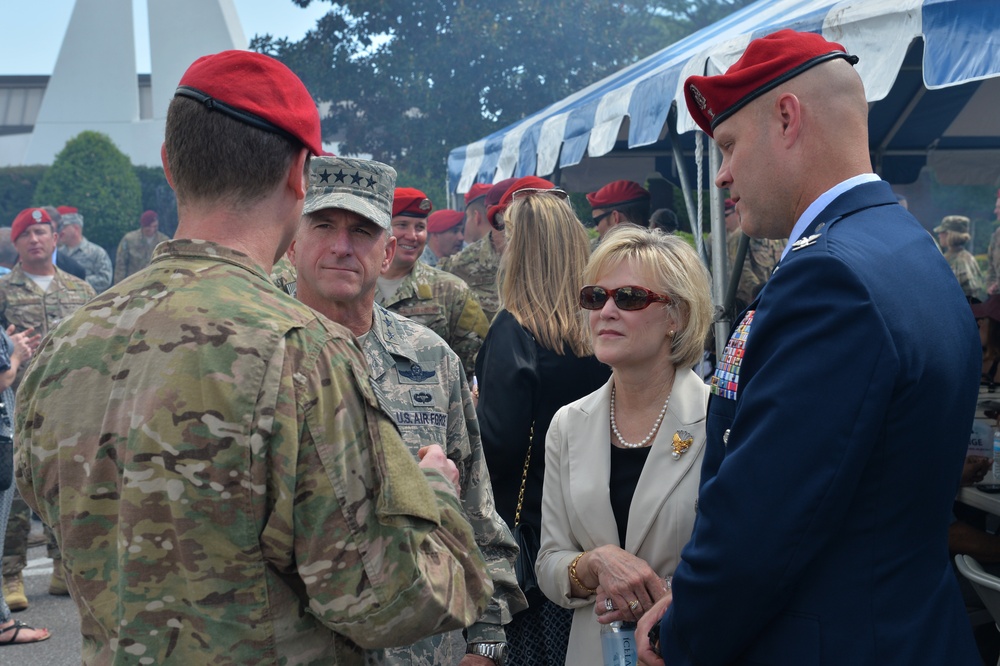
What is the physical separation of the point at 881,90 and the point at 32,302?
6.33m

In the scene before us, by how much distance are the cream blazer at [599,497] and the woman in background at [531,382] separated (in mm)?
384

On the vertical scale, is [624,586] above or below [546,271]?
below

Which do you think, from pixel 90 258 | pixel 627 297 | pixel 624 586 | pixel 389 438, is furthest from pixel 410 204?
pixel 90 258

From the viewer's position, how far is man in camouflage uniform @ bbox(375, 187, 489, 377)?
518 centimetres

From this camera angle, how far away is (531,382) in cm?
328

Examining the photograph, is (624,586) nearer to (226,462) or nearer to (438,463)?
(438,463)

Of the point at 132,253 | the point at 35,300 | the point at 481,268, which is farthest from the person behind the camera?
the point at 132,253

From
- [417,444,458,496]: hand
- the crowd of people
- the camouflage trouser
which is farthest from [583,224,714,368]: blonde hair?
the camouflage trouser

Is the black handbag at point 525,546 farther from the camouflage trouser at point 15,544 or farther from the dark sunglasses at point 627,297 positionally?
the camouflage trouser at point 15,544

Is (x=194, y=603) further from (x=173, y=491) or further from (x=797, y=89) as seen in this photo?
(x=797, y=89)

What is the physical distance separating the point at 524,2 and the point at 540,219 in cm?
3164

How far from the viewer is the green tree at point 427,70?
1284 inches

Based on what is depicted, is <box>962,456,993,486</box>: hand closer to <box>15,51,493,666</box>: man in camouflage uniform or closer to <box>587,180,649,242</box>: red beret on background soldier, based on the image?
<box>15,51,493,666</box>: man in camouflage uniform

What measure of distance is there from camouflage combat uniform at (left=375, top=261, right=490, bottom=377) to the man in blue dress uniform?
3.48m
